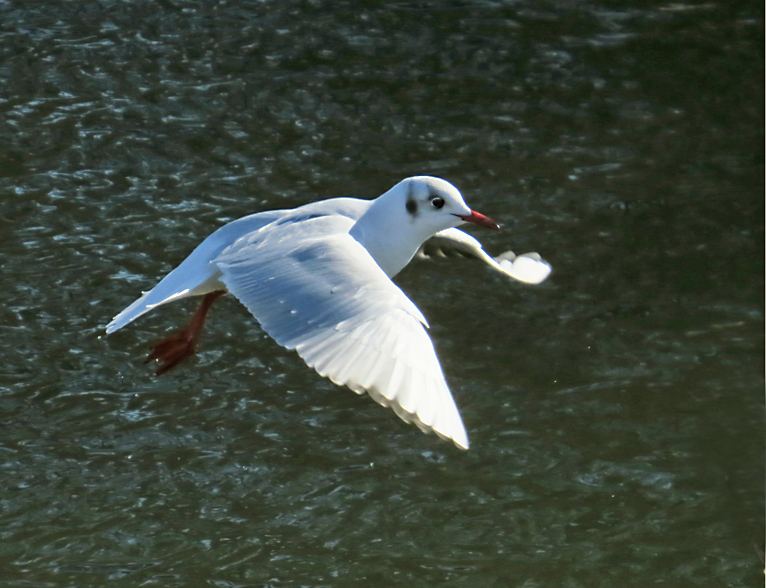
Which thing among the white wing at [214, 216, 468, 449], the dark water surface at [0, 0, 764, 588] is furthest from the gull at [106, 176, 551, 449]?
the dark water surface at [0, 0, 764, 588]

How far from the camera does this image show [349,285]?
3996 millimetres

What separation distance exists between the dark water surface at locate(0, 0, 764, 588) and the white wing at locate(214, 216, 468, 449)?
96 cm

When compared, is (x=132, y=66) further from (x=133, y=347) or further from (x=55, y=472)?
(x=55, y=472)

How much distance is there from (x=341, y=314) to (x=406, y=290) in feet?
7.15

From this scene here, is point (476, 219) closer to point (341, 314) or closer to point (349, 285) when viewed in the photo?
point (349, 285)

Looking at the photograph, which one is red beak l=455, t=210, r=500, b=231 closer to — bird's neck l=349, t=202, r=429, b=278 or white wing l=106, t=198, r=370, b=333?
bird's neck l=349, t=202, r=429, b=278

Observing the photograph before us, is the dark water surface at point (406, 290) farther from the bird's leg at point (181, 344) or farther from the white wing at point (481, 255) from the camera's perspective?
the white wing at point (481, 255)

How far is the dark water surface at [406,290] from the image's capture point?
15.3 feet

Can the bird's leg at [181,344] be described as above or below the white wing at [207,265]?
below

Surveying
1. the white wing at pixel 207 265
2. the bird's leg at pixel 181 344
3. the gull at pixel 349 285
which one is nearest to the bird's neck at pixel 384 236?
the gull at pixel 349 285

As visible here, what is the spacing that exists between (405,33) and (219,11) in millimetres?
1276

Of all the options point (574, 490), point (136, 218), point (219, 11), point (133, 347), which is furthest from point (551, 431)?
point (219, 11)

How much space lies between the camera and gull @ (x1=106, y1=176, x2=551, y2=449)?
3492mm

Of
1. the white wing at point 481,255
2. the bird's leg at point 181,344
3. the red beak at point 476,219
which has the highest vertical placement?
the red beak at point 476,219
